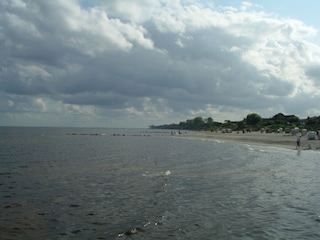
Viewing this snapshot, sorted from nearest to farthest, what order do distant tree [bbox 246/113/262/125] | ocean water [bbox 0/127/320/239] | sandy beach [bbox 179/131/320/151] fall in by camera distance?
ocean water [bbox 0/127/320/239]
sandy beach [bbox 179/131/320/151]
distant tree [bbox 246/113/262/125]

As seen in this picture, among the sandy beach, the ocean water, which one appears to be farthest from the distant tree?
the ocean water

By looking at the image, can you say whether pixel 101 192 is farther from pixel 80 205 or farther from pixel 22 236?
pixel 22 236

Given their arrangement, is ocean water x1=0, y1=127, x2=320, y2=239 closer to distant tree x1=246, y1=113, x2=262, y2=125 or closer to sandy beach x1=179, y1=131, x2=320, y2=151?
sandy beach x1=179, y1=131, x2=320, y2=151

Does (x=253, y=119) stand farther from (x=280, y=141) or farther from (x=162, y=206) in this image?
(x=162, y=206)

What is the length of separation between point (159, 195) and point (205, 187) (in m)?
4.06

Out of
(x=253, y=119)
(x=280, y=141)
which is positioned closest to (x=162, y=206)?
(x=280, y=141)

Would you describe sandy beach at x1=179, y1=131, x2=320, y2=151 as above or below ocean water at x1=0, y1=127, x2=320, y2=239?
above

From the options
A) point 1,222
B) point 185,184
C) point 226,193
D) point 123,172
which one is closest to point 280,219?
point 226,193

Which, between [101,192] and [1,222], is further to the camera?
[101,192]

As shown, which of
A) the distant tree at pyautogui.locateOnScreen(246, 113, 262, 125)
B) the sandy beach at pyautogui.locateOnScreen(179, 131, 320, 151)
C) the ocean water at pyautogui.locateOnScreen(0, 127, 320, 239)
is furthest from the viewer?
the distant tree at pyautogui.locateOnScreen(246, 113, 262, 125)

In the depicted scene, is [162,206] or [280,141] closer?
[162,206]

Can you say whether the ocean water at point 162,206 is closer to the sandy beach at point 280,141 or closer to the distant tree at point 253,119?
the sandy beach at point 280,141

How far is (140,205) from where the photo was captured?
1839cm

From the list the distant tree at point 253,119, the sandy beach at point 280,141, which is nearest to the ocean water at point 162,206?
the sandy beach at point 280,141
